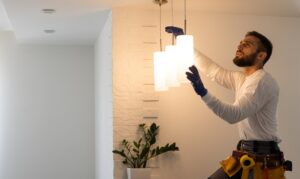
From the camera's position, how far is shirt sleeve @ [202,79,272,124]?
2.86 metres

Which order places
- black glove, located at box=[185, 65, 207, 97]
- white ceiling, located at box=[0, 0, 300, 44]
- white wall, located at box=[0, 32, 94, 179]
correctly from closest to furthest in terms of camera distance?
black glove, located at box=[185, 65, 207, 97] → white ceiling, located at box=[0, 0, 300, 44] → white wall, located at box=[0, 32, 94, 179]

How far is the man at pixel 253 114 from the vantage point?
288 cm

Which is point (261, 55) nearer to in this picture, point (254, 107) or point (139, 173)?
point (254, 107)

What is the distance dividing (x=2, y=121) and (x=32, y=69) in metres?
0.77

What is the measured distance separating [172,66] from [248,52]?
609mm

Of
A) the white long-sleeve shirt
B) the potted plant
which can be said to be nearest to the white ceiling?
the white long-sleeve shirt

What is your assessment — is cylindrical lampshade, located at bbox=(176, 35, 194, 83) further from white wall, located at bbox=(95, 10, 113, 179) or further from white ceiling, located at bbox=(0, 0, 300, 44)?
white wall, located at bbox=(95, 10, 113, 179)

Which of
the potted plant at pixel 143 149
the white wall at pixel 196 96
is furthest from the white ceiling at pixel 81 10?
the potted plant at pixel 143 149

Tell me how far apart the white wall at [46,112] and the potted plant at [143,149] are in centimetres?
191

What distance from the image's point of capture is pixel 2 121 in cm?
556

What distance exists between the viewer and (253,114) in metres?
3.02

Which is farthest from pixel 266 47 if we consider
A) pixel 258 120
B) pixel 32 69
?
pixel 32 69

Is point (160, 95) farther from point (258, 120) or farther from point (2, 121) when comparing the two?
point (2, 121)

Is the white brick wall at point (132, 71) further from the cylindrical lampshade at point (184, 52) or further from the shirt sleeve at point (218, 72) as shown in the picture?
the cylindrical lampshade at point (184, 52)
